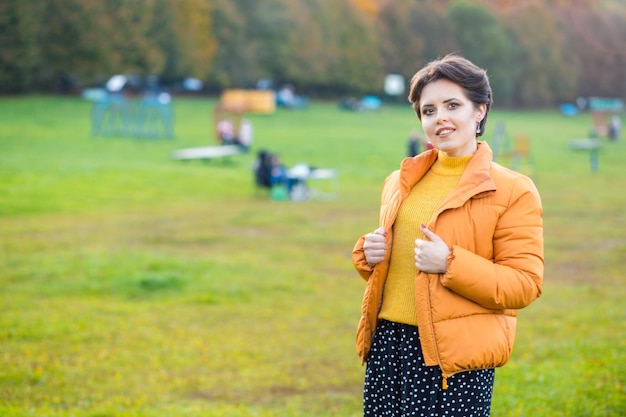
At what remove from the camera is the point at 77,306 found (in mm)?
9805

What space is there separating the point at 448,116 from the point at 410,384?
40.9 inches

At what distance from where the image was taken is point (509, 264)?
3291 mm

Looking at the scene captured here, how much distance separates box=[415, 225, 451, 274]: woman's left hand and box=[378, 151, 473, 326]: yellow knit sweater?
12 cm

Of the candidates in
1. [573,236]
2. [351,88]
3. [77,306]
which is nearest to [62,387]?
[77,306]

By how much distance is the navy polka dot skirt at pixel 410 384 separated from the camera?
336 cm

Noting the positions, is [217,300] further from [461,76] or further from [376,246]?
[461,76]

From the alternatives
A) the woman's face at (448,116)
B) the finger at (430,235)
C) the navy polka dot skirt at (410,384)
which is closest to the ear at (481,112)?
the woman's face at (448,116)

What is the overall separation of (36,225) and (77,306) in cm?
661

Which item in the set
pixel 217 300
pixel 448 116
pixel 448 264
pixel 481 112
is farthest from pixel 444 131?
pixel 217 300

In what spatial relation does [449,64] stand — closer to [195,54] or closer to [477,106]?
[477,106]

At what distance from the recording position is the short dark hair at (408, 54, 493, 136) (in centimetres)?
338

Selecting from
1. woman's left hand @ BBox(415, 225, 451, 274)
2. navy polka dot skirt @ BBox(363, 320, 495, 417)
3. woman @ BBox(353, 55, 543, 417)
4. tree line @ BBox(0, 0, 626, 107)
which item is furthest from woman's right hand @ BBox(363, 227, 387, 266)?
tree line @ BBox(0, 0, 626, 107)

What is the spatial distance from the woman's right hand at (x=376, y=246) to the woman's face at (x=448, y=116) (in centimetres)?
42

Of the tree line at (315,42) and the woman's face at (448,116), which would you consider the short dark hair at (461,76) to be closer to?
the woman's face at (448,116)
